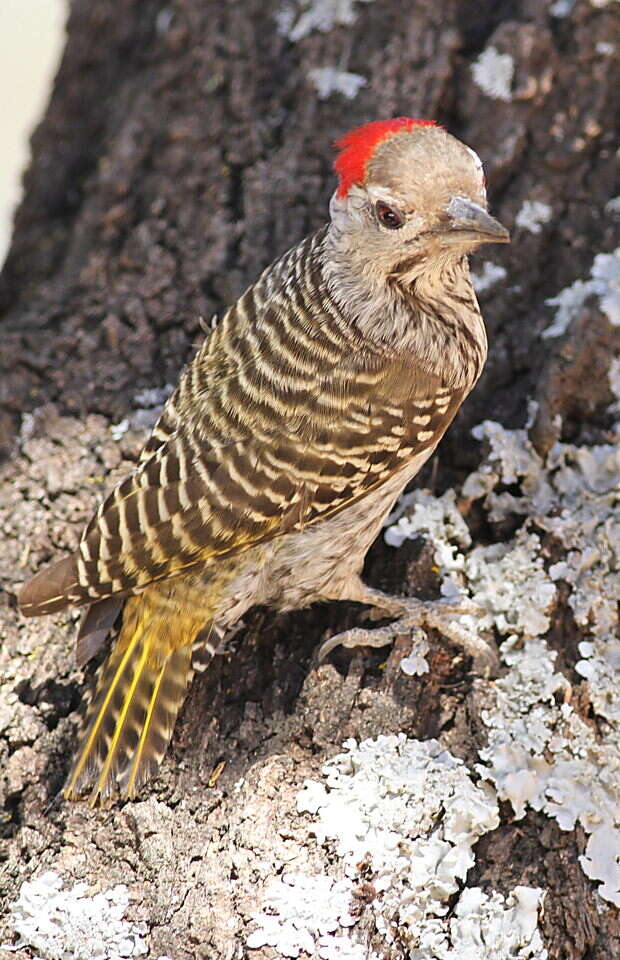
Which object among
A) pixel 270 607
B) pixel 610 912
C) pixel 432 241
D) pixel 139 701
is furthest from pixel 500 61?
pixel 610 912

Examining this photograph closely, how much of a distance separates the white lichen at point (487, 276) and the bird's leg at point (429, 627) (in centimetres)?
121

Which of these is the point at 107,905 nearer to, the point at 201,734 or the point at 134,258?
the point at 201,734

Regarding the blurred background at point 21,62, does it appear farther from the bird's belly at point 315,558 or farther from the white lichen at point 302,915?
the white lichen at point 302,915

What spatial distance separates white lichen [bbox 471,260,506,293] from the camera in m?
3.67

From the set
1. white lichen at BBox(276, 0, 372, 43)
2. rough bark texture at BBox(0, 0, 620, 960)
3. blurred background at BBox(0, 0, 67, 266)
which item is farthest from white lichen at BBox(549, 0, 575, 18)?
blurred background at BBox(0, 0, 67, 266)

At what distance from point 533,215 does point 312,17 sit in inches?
48.2

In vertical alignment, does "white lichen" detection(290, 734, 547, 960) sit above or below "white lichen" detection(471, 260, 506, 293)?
below

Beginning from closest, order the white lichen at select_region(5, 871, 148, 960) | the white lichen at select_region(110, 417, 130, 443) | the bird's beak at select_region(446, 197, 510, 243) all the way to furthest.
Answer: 1. the white lichen at select_region(5, 871, 148, 960)
2. the bird's beak at select_region(446, 197, 510, 243)
3. the white lichen at select_region(110, 417, 130, 443)

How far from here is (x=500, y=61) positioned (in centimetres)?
385

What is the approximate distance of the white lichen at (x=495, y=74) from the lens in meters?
3.83

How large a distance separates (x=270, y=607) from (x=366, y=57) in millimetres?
2159

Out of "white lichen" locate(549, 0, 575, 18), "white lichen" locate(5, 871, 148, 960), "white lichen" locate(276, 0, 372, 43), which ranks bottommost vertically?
"white lichen" locate(5, 871, 148, 960)

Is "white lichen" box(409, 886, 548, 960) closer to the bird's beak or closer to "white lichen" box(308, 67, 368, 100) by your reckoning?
the bird's beak

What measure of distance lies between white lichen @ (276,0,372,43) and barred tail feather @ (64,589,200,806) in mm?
2363
